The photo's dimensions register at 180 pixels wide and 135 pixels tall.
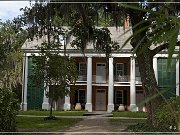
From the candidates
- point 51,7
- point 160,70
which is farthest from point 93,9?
point 160,70

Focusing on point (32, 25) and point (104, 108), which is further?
point (104, 108)

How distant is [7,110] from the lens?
9.66 meters

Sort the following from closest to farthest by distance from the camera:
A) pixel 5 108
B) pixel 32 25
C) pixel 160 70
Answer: pixel 5 108 → pixel 32 25 → pixel 160 70

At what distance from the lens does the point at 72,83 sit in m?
20.0

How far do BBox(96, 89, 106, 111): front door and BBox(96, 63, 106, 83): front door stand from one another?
114cm

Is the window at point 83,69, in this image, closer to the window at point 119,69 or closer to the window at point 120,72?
the window at point 120,72

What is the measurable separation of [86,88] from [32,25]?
2331 cm

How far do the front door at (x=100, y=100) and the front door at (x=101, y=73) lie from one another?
3.75 feet

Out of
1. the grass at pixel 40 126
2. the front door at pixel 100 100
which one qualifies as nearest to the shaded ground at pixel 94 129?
the grass at pixel 40 126

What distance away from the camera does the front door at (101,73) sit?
34031 mm

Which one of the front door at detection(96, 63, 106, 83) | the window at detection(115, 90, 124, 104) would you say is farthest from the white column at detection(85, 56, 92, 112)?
the window at detection(115, 90, 124, 104)

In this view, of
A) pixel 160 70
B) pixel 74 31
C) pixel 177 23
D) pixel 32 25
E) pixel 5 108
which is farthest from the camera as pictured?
pixel 160 70

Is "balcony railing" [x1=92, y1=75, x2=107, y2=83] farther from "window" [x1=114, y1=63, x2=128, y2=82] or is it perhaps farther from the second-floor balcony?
"window" [x1=114, y1=63, x2=128, y2=82]

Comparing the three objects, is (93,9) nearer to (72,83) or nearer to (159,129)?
(159,129)
